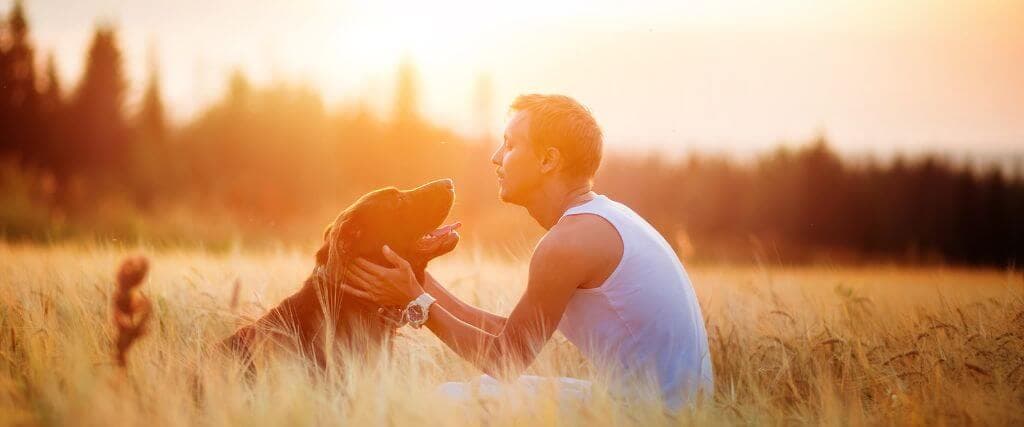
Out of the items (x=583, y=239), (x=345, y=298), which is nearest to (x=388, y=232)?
(x=345, y=298)

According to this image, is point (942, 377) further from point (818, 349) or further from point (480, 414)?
point (480, 414)

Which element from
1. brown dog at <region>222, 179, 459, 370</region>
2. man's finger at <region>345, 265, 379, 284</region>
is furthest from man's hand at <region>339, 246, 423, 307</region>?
brown dog at <region>222, 179, 459, 370</region>

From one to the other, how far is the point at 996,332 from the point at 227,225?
24.0 m

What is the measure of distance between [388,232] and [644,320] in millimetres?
1659

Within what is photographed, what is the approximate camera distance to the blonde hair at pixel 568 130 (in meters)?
4.46

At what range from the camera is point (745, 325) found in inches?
243

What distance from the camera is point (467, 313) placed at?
191 inches

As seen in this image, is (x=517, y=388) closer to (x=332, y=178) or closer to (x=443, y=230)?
(x=443, y=230)

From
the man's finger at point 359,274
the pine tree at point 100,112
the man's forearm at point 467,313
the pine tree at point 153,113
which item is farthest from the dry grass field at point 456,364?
the pine tree at point 153,113

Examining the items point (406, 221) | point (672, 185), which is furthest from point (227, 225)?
point (406, 221)

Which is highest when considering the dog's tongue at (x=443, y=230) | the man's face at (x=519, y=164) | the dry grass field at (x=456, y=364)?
the man's face at (x=519, y=164)

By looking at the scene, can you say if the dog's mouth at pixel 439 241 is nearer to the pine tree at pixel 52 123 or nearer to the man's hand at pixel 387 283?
the man's hand at pixel 387 283

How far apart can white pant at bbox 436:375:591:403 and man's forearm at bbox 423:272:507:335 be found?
16.0 inches

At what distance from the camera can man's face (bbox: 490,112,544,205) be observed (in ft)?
15.0
